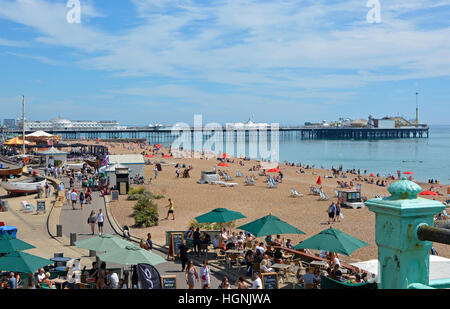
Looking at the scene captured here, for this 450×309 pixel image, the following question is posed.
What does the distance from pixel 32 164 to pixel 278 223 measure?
33801mm

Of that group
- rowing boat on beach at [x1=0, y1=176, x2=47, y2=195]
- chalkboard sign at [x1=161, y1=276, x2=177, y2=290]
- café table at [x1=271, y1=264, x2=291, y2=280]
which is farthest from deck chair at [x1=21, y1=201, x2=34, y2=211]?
chalkboard sign at [x1=161, y1=276, x2=177, y2=290]

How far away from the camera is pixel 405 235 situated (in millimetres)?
3197

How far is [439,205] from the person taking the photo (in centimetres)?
328

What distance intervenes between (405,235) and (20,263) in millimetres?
7438

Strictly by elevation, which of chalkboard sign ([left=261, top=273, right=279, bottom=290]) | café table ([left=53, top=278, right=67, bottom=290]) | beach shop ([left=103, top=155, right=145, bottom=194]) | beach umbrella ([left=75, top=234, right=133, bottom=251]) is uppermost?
beach shop ([left=103, top=155, right=145, bottom=194])

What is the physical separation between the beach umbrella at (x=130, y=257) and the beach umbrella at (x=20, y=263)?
1.21 meters

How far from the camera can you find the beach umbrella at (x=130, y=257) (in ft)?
28.3

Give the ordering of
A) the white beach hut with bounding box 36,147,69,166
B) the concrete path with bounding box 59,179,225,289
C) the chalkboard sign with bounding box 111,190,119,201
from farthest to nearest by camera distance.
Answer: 1. the white beach hut with bounding box 36,147,69,166
2. the chalkboard sign with bounding box 111,190,119,201
3. the concrete path with bounding box 59,179,225,289

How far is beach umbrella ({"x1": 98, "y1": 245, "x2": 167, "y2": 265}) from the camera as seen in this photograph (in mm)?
8621

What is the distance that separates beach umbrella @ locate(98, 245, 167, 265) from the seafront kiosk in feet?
19.9

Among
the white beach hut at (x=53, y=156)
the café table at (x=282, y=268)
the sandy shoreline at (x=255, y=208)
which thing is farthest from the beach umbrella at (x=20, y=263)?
the white beach hut at (x=53, y=156)
